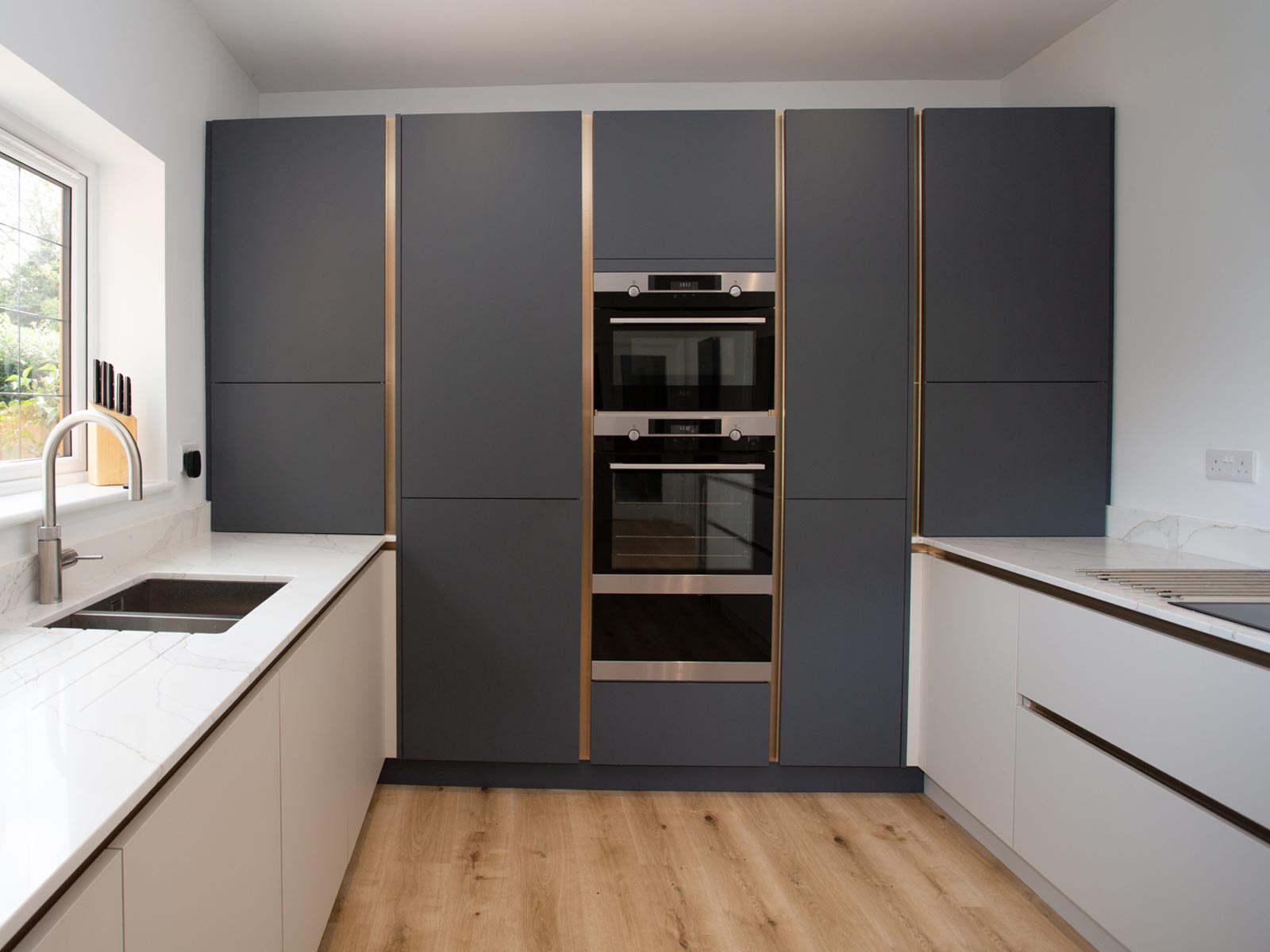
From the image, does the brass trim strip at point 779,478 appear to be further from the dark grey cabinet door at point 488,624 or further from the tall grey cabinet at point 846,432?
the dark grey cabinet door at point 488,624

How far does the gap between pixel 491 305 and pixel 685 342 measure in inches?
26.2

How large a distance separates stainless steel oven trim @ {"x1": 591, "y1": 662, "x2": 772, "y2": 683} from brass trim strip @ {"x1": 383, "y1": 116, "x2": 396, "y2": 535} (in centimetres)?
87

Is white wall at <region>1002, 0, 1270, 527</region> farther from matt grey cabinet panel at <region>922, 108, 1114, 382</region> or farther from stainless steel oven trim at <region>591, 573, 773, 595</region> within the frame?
stainless steel oven trim at <region>591, 573, 773, 595</region>

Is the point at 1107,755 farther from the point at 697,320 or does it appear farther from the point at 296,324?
the point at 296,324

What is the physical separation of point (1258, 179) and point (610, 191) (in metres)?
1.81

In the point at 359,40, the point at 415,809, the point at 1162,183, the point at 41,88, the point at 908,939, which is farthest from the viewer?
the point at 359,40

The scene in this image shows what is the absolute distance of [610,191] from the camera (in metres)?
2.39

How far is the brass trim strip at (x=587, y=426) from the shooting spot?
94.4 inches

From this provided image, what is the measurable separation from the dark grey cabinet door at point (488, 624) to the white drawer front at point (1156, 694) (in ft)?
4.60

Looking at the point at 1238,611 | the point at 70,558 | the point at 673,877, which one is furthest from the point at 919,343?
the point at 70,558

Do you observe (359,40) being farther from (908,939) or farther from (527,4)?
(908,939)

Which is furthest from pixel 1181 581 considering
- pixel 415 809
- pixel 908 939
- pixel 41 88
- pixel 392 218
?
pixel 41 88

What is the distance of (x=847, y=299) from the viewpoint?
241cm

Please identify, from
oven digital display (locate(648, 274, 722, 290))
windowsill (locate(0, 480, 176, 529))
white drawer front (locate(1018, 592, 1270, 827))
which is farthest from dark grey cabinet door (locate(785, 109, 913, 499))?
windowsill (locate(0, 480, 176, 529))
